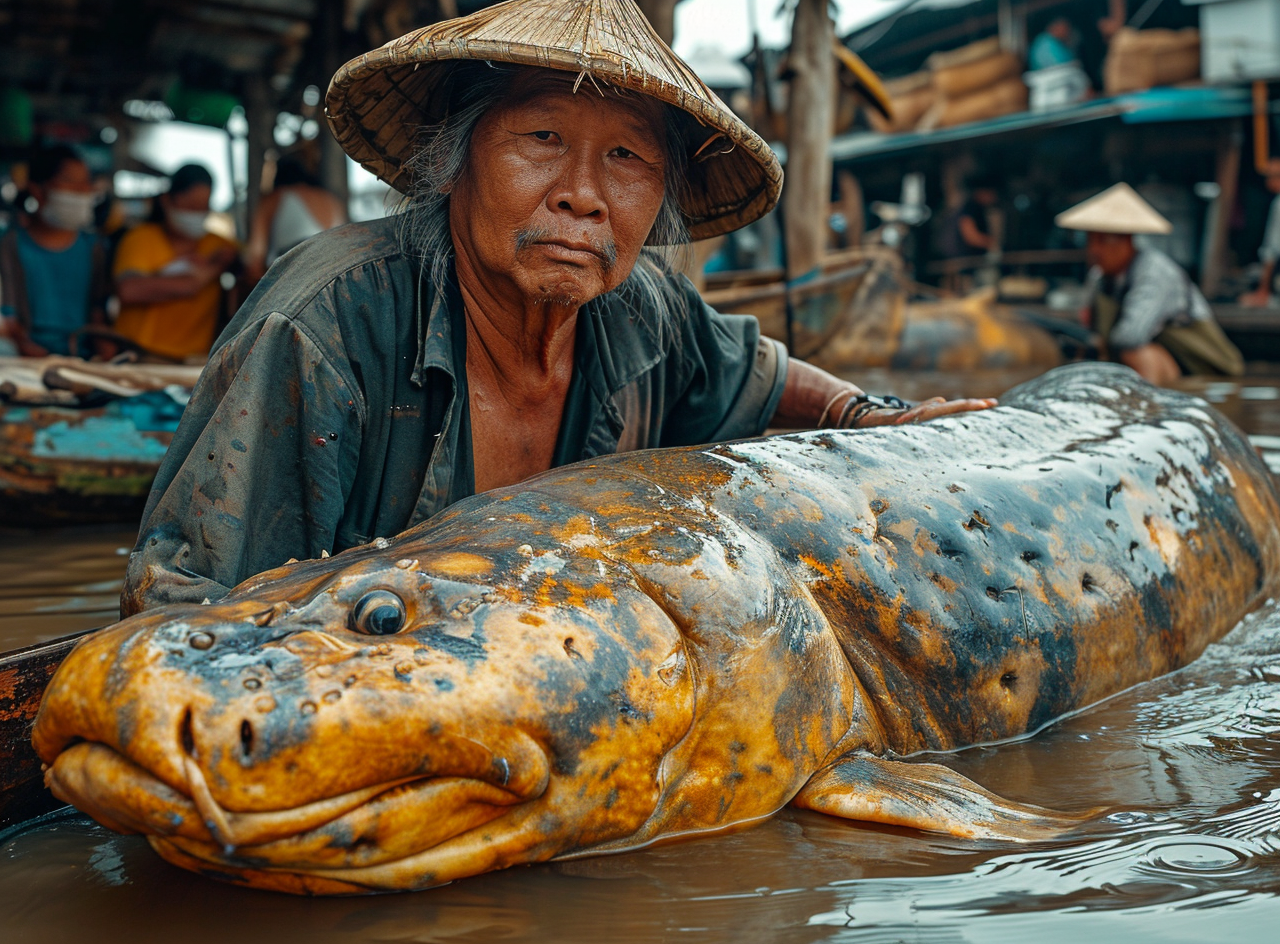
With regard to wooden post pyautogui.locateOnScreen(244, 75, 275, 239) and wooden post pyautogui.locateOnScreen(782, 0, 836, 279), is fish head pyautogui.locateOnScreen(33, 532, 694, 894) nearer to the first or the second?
wooden post pyautogui.locateOnScreen(782, 0, 836, 279)

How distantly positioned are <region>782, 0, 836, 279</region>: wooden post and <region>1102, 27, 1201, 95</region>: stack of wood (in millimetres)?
6662

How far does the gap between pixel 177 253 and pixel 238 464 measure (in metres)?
4.65

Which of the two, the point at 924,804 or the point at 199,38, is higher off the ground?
the point at 199,38

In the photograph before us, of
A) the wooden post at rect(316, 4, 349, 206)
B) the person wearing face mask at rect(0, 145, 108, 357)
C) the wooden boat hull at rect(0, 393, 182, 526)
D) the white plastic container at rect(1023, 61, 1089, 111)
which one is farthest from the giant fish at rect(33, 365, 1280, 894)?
the white plastic container at rect(1023, 61, 1089, 111)

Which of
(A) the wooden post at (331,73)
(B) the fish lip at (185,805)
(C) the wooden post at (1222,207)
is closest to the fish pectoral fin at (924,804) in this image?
(B) the fish lip at (185,805)

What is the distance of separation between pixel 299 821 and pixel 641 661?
0.49 m

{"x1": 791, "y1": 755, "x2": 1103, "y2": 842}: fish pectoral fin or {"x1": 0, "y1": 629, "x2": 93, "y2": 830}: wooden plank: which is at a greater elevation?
{"x1": 0, "y1": 629, "x2": 93, "y2": 830}: wooden plank

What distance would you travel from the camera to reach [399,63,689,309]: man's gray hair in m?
2.28

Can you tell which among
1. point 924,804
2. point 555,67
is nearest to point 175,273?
point 555,67

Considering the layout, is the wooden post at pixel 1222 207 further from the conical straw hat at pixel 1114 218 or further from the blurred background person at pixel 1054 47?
the conical straw hat at pixel 1114 218

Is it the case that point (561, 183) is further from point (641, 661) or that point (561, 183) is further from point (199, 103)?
point (199, 103)

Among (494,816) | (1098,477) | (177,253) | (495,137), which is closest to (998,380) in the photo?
(177,253)

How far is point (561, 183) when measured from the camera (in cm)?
219

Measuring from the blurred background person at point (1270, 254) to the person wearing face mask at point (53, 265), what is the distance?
9427 mm
